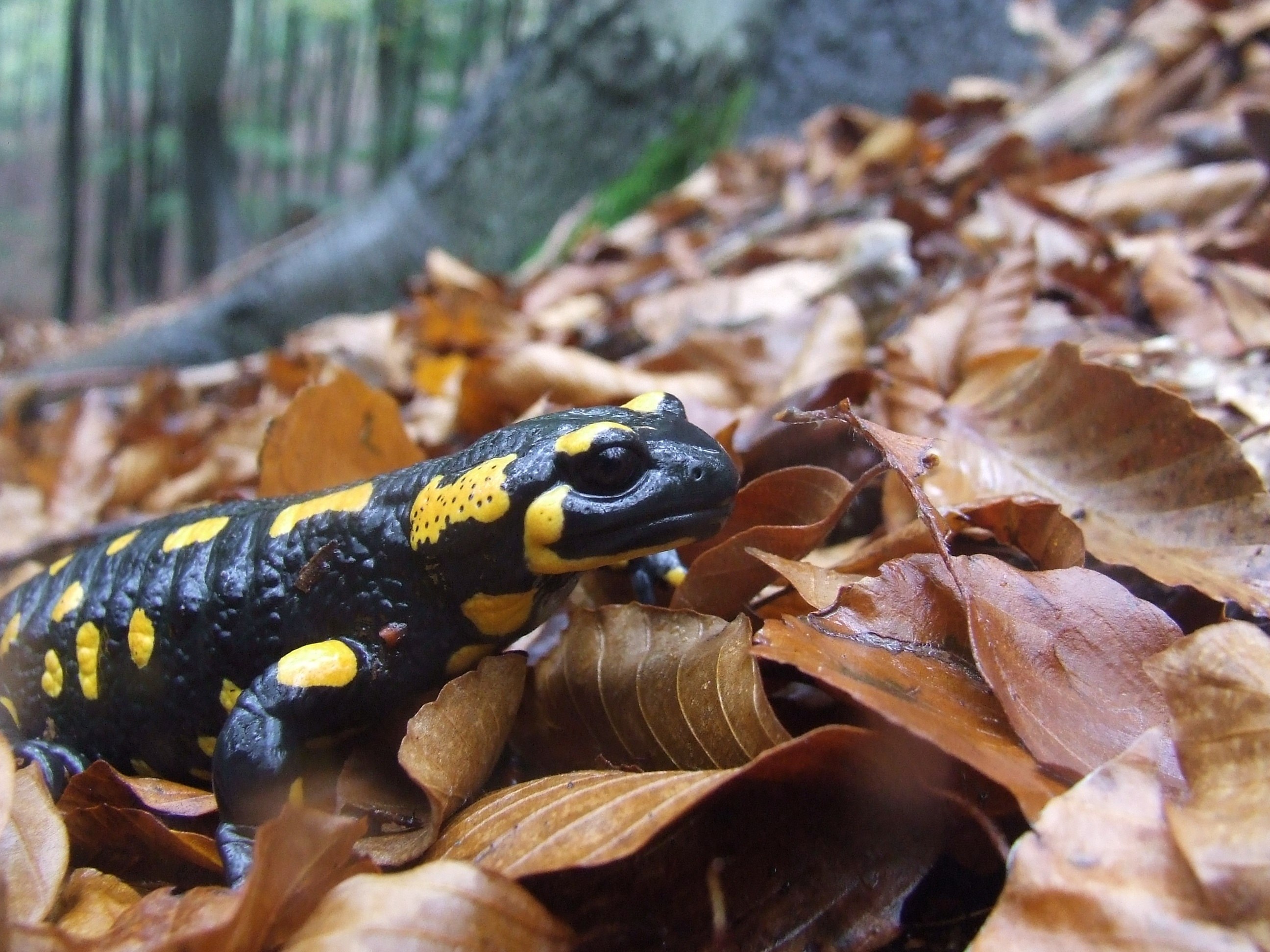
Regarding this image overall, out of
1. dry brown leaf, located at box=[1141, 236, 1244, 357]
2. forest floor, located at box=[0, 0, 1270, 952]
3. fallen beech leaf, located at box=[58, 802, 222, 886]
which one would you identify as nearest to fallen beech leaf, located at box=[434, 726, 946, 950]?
forest floor, located at box=[0, 0, 1270, 952]

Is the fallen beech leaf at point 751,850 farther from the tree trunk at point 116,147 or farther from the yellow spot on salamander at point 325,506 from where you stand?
the tree trunk at point 116,147

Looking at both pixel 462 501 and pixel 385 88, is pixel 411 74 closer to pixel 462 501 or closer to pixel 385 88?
pixel 385 88

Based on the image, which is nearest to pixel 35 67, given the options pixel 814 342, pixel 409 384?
pixel 409 384

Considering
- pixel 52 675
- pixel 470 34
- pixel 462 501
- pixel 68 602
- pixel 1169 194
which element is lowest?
pixel 52 675

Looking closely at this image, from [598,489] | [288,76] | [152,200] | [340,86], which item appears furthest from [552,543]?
[340,86]

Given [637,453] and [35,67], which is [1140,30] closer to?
[637,453]

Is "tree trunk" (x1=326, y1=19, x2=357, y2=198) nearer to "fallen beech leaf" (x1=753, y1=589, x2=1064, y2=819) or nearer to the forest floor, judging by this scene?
the forest floor
